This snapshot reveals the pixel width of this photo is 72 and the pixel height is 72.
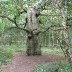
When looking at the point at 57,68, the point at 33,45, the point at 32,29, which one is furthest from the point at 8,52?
the point at 57,68

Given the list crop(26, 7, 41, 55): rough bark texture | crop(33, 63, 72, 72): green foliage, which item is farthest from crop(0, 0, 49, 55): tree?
crop(33, 63, 72, 72): green foliage

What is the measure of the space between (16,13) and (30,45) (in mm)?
3263

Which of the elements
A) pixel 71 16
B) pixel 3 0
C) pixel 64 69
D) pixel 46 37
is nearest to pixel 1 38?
pixel 46 37

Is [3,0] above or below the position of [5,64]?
above

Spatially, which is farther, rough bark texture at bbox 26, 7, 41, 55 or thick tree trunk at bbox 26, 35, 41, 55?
thick tree trunk at bbox 26, 35, 41, 55

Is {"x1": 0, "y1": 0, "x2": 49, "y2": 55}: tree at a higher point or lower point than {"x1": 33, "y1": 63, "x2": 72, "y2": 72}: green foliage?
higher

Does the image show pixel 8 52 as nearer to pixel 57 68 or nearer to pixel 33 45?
pixel 33 45

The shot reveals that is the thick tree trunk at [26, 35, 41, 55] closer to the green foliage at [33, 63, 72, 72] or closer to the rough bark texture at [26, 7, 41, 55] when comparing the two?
the rough bark texture at [26, 7, 41, 55]

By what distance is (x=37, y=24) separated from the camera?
71.3 ft

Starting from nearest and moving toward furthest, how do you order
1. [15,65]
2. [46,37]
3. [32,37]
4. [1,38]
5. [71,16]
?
[15,65], [71,16], [32,37], [1,38], [46,37]

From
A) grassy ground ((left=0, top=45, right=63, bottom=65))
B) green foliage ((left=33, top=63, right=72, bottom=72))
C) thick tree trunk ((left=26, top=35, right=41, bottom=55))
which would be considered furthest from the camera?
thick tree trunk ((left=26, top=35, right=41, bottom=55))

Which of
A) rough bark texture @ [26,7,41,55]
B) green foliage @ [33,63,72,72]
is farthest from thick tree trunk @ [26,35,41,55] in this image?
green foliage @ [33,63,72,72]

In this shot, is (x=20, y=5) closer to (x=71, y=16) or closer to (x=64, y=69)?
(x=71, y=16)

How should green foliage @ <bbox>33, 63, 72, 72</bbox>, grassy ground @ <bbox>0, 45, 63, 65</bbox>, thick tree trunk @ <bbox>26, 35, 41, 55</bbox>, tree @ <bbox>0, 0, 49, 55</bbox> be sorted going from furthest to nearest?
thick tree trunk @ <bbox>26, 35, 41, 55</bbox> → tree @ <bbox>0, 0, 49, 55</bbox> → grassy ground @ <bbox>0, 45, 63, 65</bbox> → green foliage @ <bbox>33, 63, 72, 72</bbox>
